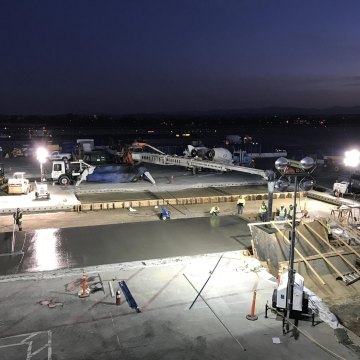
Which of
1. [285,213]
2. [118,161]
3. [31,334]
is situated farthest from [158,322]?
[118,161]

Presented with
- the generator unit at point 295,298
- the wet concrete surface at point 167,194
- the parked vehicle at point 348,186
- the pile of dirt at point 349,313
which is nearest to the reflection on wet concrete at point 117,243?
the pile of dirt at point 349,313

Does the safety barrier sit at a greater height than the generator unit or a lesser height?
lesser

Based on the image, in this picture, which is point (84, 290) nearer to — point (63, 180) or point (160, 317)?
point (160, 317)

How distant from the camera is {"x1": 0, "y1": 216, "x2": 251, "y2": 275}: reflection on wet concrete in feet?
54.7

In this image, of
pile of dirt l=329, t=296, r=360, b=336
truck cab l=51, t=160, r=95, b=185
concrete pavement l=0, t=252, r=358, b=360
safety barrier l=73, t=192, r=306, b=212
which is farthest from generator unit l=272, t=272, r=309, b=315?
truck cab l=51, t=160, r=95, b=185

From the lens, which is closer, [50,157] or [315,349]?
[315,349]

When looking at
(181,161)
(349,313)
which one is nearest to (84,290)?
(349,313)

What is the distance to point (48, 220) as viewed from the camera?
23.4 metres

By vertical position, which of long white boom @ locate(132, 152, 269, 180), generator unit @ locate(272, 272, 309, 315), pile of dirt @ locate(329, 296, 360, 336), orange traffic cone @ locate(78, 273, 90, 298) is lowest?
pile of dirt @ locate(329, 296, 360, 336)

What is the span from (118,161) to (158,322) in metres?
29.4

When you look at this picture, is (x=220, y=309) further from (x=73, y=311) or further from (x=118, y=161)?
(x=118, y=161)

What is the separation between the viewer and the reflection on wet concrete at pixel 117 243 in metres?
16.7

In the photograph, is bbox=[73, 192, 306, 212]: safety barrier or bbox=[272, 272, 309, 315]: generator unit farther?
bbox=[73, 192, 306, 212]: safety barrier

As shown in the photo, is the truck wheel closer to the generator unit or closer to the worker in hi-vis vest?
the worker in hi-vis vest
